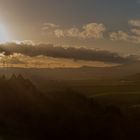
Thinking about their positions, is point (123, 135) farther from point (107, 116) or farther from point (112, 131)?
point (107, 116)

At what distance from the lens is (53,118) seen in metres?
124

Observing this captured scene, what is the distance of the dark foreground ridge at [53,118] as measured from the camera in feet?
357

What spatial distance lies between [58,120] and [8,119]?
475 inches

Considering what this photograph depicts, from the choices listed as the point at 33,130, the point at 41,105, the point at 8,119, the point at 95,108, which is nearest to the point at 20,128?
the point at 33,130

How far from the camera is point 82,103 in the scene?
157125 mm

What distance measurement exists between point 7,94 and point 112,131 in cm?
3707

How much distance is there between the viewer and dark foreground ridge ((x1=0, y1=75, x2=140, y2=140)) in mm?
108938

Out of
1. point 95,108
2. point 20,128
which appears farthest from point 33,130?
point 95,108

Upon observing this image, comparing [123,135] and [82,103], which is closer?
[123,135]

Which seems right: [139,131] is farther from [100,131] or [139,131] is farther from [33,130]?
[33,130]

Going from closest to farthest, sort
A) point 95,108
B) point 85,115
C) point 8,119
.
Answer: point 8,119 < point 85,115 < point 95,108

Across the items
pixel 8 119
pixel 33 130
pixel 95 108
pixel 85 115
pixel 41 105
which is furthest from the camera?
pixel 95 108

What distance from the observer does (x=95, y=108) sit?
153 meters

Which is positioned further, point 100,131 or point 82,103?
point 82,103
